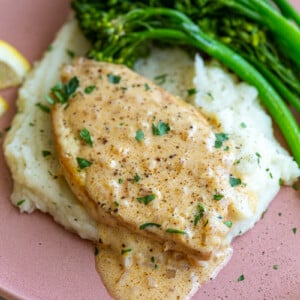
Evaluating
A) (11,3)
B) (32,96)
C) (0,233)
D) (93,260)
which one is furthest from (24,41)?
(93,260)

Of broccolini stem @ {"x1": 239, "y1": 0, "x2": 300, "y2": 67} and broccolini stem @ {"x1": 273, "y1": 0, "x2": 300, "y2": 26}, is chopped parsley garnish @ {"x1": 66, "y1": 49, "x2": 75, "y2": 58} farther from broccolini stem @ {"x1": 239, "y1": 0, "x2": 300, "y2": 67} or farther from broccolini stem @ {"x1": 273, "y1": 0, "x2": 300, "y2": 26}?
broccolini stem @ {"x1": 273, "y1": 0, "x2": 300, "y2": 26}

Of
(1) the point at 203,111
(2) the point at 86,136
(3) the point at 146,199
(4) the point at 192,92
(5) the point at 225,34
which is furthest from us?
(5) the point at 225,34

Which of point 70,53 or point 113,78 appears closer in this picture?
point 113,78

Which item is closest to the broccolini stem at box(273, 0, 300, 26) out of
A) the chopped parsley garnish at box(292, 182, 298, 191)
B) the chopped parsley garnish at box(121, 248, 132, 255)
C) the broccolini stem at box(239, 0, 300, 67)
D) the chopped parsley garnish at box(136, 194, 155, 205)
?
the broccolini stem at box(239, 0, 300, 67)

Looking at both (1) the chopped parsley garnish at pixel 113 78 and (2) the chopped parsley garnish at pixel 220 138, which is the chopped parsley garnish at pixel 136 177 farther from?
(1) the chopped parsley garnish at pixel 113 78

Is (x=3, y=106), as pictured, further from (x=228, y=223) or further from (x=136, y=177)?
(x=228, y=223)

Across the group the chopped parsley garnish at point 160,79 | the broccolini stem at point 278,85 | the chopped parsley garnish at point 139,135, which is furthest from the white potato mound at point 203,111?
the chopped parsley garnish at point 139,135

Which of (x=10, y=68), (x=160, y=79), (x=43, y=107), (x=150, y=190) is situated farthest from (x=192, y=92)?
(x=10, y=68)

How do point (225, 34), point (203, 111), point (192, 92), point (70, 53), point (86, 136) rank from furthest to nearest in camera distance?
point (70, 53), point (225, 34), point (192, 92), point (203, 111), point (86, 136)
